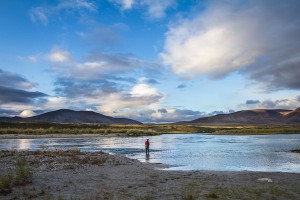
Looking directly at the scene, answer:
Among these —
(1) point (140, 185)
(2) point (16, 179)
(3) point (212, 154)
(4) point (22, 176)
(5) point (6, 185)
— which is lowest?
(1) point (140, 185)

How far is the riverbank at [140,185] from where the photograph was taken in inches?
617

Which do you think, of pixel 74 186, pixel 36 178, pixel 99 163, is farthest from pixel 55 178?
pixel 99 163

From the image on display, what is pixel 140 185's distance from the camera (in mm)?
18656

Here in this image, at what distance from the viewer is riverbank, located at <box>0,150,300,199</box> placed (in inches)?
617

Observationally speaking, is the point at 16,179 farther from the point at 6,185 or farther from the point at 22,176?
the point at 6,185

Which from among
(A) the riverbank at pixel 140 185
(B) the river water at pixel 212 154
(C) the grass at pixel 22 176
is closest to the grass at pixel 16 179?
(C) the grass at pixel 22 176

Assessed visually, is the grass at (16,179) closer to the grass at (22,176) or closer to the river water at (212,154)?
the grass at (22,176)

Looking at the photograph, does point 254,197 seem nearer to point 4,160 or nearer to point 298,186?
point 298,186

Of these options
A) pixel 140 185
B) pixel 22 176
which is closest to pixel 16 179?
pixel 22 176

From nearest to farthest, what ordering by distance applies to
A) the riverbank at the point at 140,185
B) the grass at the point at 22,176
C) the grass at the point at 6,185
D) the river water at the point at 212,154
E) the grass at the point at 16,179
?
the riverbank at the point at 140,185 < the grass at the point at 6,185 < the grass at the point at 16,179 < the grass at the point at 22,176 < the river water at the point at 212,154

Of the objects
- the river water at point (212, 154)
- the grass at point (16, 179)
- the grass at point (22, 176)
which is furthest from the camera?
the river water at point (212, 154)

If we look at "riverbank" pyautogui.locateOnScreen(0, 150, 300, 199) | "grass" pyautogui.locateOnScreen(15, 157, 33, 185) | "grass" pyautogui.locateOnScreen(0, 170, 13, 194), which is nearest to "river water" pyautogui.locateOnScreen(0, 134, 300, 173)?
"riverbank" pyautogui.locateOnScreen(0, 150, 300, 199)

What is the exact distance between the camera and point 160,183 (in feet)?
63.7

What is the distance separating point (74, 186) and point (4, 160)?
14.2m
